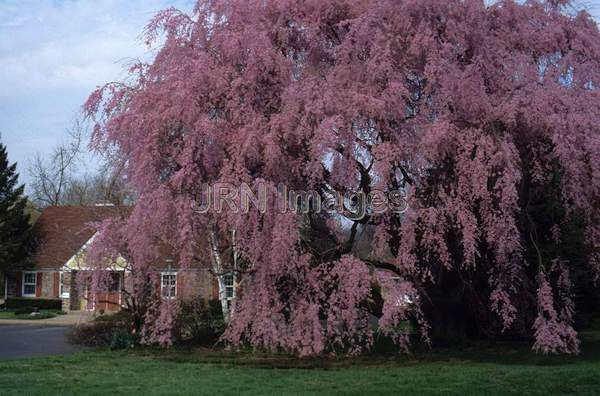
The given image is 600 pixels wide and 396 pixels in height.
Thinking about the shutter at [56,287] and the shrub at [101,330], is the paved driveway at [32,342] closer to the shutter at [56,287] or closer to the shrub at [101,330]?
the shrub at [101,330]

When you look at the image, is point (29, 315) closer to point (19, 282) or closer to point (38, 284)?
point (38, 284)

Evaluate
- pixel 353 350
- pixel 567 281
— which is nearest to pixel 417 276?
pixel 353 350

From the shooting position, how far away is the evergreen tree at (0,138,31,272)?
4131 cm

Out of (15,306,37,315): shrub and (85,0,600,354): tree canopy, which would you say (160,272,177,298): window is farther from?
(15,306,37,315): shrub

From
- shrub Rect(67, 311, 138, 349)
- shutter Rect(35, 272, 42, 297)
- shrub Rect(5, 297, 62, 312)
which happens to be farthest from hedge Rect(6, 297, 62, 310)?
shrub Rect(67, 311, 138, 349)

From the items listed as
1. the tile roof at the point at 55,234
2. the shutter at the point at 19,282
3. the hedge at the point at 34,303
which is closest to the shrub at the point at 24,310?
the hedge at the point at 34,303

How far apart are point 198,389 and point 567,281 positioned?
28.8 ft

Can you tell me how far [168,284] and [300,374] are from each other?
4.62 metres

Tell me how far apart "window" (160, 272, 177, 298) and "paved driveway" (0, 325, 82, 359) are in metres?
4.52

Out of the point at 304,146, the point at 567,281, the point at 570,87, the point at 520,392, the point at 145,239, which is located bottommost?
the point at 520,392

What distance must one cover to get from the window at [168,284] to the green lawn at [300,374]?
1.54m

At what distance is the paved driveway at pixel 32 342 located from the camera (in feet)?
63.3

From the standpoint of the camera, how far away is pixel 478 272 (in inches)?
681

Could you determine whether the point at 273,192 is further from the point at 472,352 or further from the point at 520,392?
the point at 472,352
